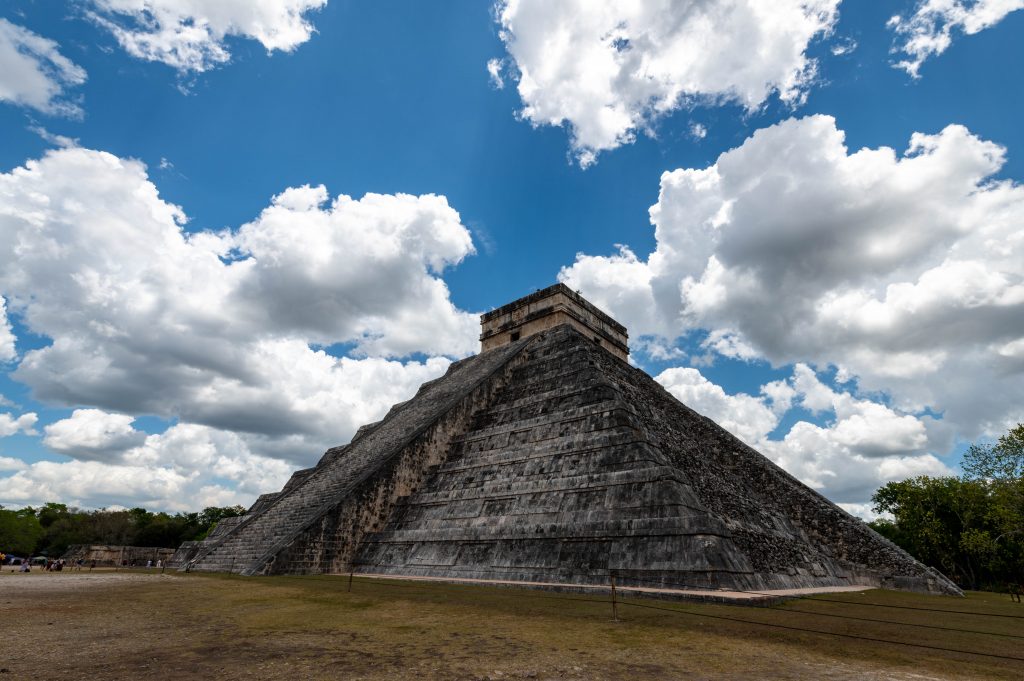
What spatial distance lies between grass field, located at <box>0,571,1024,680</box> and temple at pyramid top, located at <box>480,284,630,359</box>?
1419 cm

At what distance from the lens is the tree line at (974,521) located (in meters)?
20.2

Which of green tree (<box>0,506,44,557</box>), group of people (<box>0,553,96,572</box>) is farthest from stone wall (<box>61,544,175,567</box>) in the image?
green tree (<box>0,506,44,557</box>)

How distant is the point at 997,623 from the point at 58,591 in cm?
1540

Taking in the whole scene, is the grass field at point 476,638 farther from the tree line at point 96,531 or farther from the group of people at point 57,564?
the tree line at point 96,531

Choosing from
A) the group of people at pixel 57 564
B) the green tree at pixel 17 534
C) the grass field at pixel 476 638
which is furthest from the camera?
the green tree at pixel 17 534

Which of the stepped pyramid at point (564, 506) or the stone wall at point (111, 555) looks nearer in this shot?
the stepped pyramid at point (564, 506)

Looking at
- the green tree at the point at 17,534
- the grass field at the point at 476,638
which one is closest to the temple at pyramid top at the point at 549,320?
the grass field at the point at 476,638

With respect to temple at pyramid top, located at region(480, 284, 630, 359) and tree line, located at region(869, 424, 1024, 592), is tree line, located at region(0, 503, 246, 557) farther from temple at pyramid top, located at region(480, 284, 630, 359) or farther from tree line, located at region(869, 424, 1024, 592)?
tree line, located at region(869, 424, 1024, 592)

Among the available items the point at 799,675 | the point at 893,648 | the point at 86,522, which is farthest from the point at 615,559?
the point at 86,522

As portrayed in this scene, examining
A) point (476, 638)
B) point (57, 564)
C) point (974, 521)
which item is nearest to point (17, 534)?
Result: point (57, 564)

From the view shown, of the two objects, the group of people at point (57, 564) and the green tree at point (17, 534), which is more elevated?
the group of people at point (57, 564)

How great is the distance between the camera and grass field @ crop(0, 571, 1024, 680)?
4.07 metres

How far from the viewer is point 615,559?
8930 mm

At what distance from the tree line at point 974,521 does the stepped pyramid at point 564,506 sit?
10.8m
